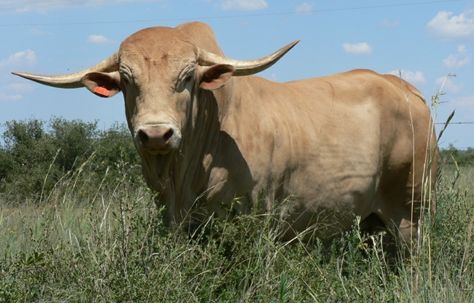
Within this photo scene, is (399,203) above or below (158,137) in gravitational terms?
below

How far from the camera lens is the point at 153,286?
18.0 ft

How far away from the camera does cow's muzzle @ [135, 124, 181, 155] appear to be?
6.29 meters

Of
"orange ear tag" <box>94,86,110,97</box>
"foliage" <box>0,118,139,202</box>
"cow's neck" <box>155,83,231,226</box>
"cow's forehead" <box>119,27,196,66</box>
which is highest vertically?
"cow's forehead" <box>119,27,196,66</box>

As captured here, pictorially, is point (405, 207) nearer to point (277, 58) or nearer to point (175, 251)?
point (277, 58)

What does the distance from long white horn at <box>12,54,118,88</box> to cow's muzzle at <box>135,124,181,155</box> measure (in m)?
0.99

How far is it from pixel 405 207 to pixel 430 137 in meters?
0.70

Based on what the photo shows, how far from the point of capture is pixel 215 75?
7.00 m

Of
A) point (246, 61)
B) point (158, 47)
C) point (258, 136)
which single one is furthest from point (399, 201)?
point (158, 47)

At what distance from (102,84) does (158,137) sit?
1.02 meters

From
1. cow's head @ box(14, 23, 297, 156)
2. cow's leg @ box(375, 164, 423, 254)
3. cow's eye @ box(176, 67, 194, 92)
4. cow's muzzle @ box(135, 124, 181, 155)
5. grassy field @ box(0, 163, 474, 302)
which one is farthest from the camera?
cow's leg @ box(375, 164, 423, 254)

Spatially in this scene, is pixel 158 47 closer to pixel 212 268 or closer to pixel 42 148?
pixel 212 268

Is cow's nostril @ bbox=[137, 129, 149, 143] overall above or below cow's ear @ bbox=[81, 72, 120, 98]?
below

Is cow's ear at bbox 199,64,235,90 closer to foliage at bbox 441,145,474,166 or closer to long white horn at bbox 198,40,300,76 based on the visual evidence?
long white horn at bbox 198,40,300,76

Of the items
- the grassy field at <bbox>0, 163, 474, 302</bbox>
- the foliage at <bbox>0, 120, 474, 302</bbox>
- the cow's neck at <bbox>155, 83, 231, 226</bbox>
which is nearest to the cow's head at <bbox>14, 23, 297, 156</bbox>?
the cow's neck at <bbox>155, 83, 231, 226</bbox>
